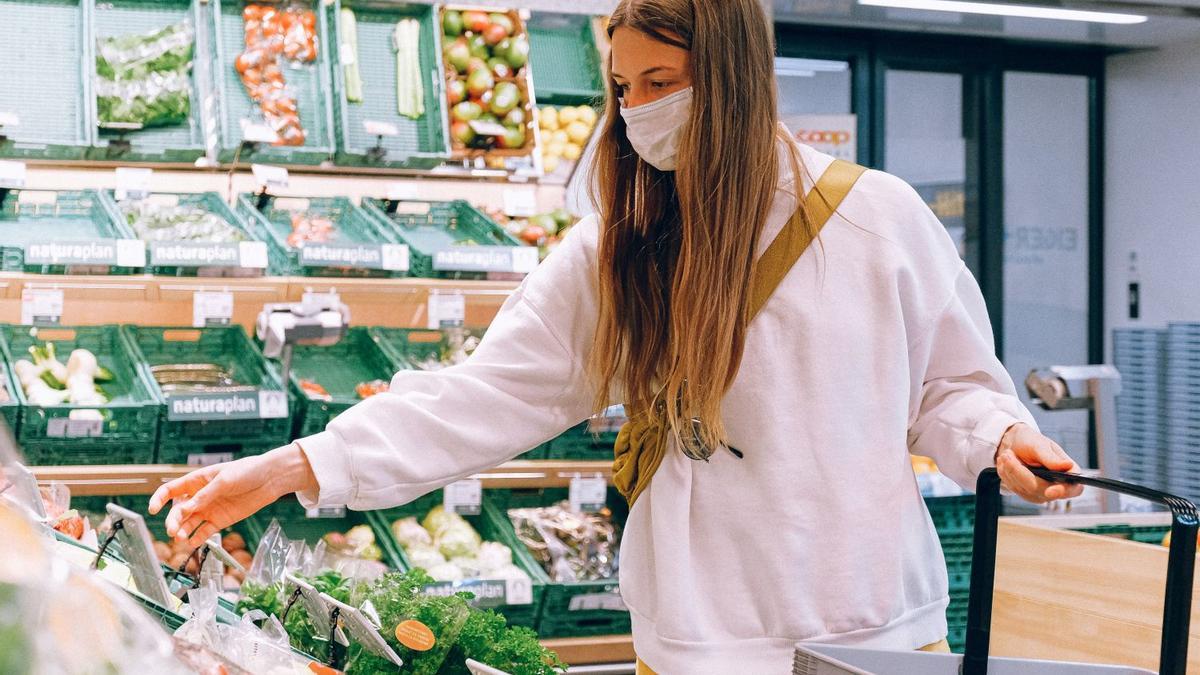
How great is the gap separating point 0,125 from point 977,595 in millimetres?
3301

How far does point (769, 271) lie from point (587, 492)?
2.34 meters

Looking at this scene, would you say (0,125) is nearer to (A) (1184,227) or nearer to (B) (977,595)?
(B) (977,595)

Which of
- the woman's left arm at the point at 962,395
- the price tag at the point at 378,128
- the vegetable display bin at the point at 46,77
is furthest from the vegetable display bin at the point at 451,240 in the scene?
the woman's left arm at the point at 962,395

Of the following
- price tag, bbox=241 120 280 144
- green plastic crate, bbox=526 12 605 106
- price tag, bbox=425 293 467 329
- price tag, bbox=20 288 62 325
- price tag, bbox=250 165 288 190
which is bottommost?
price tag, bbox=425 293 467 329

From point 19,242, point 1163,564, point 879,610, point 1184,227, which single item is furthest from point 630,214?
point 1184,227

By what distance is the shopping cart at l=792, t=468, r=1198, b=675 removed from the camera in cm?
122

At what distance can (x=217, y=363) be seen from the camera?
3908 millimetres

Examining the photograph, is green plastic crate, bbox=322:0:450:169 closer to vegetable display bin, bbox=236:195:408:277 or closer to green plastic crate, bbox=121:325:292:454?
vegetable display bin, bbox=236:195:408:277

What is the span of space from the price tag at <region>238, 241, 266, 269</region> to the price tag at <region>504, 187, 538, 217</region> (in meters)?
0.95

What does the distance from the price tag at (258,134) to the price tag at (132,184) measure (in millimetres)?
332

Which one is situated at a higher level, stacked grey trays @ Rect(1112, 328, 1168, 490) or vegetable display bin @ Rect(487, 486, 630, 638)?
stacked grey trays @ Rect(1112, 328, 1168, 490)

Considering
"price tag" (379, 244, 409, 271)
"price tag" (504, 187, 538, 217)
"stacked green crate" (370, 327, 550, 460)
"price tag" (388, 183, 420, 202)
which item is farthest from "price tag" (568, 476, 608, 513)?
"price tag" (388, 183, 420, 202)

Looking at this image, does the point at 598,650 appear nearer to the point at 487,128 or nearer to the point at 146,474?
the point at 146,474

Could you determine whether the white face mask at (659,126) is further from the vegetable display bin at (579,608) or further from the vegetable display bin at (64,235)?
the vegetable display bin at (64,235)
